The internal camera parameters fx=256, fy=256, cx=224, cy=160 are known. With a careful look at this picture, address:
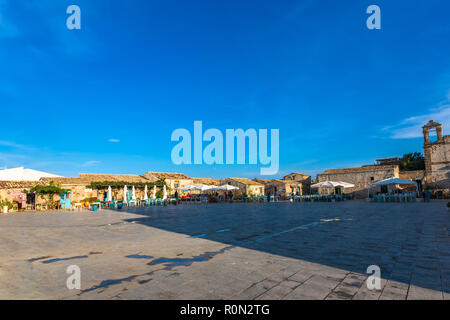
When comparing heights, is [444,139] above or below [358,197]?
above

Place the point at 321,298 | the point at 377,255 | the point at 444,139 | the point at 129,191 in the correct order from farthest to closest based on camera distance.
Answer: the point at 129,191, the point at 444,139, the point at 377,255, the point at 321,298

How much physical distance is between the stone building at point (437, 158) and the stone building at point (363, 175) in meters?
3.20

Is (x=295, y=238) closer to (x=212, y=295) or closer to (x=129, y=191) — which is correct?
(x=212, y=295)

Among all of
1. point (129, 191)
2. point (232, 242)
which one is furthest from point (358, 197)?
point (232, 242)

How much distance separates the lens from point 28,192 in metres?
21.6

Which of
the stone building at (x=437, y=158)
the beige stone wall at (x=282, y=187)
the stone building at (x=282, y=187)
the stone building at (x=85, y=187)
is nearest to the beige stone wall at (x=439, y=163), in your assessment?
the stone building at (x=437, y=158)

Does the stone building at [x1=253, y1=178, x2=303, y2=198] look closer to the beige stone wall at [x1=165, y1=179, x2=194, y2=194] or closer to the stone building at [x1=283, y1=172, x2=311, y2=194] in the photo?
the stone building at [x1=283, y1=172, x2=311, y2=194]

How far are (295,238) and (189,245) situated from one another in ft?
8.82

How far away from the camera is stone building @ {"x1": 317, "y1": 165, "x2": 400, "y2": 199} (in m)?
29.6

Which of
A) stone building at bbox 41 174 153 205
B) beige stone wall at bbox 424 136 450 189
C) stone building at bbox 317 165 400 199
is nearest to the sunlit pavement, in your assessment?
stone building at bbox 41 174 153 205

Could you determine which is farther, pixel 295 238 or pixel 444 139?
pixel 444 139

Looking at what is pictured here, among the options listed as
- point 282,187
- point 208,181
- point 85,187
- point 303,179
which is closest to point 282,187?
point 282,187

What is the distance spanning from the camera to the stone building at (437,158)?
26.0 m

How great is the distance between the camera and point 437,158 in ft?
87.2
